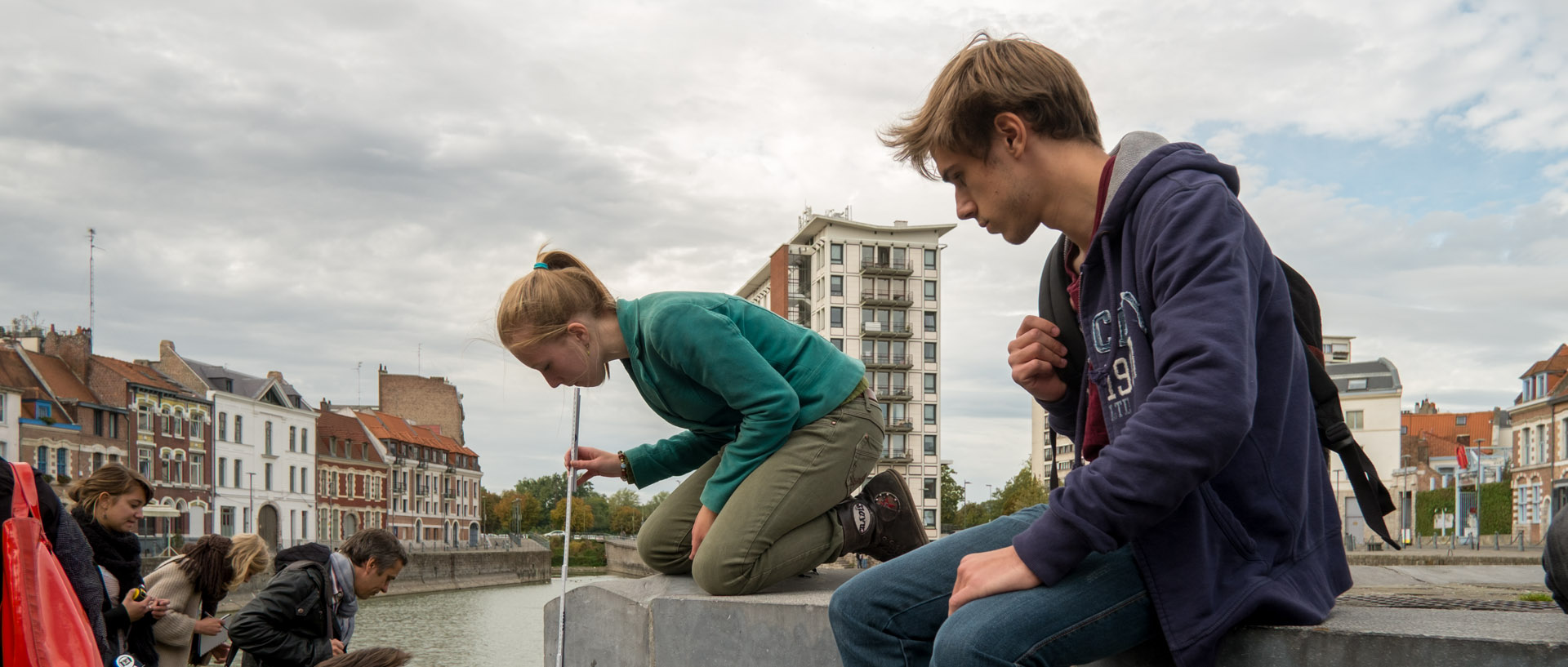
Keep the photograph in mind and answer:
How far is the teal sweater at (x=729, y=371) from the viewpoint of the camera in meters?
2.71

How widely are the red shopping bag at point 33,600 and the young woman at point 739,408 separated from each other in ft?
4.12

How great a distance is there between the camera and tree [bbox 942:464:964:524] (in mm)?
66750

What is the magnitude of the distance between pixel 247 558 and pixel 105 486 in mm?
824

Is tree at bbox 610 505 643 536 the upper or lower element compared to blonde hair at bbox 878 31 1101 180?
lower

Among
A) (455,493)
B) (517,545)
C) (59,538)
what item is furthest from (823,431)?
(455,493)

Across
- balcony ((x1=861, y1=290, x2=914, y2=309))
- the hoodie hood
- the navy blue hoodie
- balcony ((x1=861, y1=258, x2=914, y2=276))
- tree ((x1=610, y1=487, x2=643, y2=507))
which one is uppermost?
balcony ((x1=861, y1=258, x2=914, y2=276))

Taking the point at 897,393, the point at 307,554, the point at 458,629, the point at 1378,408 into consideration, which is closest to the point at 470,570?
the point at 897,393

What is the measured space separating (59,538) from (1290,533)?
302 cm

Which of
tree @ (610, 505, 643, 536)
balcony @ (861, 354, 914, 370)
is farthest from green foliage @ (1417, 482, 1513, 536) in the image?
tree @ (610, 505, 643, 536)

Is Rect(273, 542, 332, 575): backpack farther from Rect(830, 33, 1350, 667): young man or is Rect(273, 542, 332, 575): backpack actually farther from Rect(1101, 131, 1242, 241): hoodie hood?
Rect(1101, 131, 1242, 241): hoodie hood

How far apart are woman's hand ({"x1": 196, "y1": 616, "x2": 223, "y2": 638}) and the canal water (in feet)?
10.3

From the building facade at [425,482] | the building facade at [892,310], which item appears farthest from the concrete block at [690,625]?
the building facade at [425,482]

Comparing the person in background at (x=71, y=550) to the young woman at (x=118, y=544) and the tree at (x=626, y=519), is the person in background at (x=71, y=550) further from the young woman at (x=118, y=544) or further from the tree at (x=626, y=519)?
the tree at (x=626, y=519)

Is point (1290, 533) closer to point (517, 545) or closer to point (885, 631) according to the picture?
point (885, 631)
